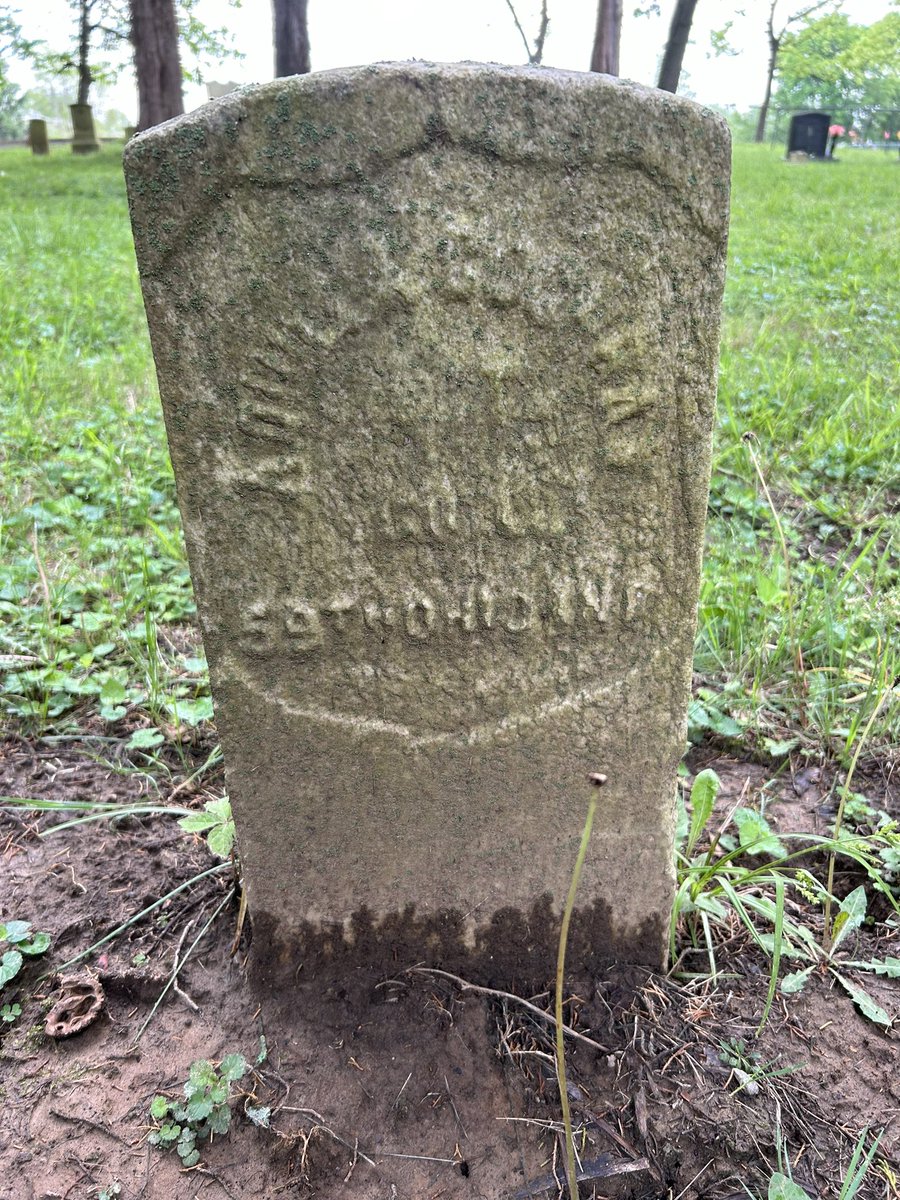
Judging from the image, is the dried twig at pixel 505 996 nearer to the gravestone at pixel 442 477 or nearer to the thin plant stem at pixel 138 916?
the gravestone at pixel 442 477

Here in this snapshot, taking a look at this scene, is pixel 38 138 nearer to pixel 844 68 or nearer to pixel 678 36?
pixel 678 36

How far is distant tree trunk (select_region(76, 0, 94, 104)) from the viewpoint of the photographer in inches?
728

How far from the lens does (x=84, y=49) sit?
19.1 m

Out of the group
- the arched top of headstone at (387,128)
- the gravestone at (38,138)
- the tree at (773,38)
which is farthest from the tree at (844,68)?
the arched top of headstone at (387,128)

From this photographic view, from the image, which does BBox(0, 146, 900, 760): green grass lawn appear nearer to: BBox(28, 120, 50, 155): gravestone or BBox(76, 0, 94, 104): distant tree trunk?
BBox(28, 120, 50, 155): gravestone

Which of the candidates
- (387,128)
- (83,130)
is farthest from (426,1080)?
(83,130)

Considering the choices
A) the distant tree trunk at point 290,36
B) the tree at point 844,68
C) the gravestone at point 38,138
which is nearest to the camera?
the distant tree trunk at point 290,36

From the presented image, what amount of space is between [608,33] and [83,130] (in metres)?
11.0

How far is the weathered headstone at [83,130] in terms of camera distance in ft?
51.3

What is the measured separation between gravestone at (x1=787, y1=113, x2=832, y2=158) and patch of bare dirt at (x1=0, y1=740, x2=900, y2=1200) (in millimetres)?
20301

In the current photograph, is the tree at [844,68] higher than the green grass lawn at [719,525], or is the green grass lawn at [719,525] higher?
the tree at [844,68]

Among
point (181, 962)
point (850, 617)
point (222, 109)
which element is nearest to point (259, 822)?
point (181, 962)

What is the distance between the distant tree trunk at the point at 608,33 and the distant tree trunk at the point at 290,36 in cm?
307

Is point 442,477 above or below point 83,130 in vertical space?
below
